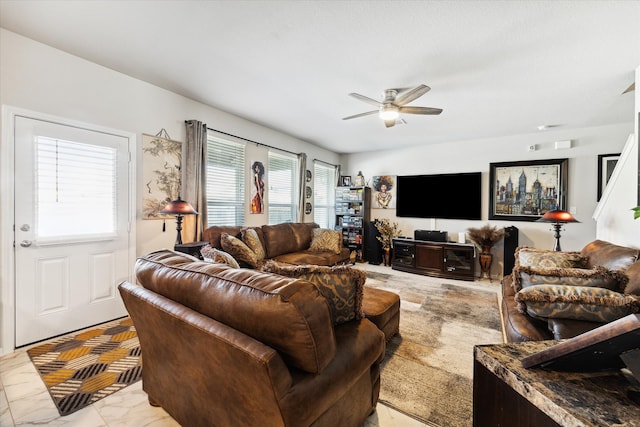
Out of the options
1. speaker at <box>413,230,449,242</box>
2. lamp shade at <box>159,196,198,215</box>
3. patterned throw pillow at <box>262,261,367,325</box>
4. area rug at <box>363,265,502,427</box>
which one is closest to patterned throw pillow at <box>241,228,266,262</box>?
lamp shade at <box>159,196,198,215</box>

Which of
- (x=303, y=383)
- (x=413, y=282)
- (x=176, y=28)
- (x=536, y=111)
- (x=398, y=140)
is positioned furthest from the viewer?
(x=398, y=140)

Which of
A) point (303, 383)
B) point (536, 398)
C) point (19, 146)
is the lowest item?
point (303, 383)

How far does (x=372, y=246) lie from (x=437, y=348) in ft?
11.8

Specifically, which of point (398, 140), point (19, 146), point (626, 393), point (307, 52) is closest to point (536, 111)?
point (398, 140)

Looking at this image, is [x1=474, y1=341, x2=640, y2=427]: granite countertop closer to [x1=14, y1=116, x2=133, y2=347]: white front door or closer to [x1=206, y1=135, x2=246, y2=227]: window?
[x1=14, y1=116, x2=133, y2=347]: white front door

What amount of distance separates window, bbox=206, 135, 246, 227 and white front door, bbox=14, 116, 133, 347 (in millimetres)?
1079

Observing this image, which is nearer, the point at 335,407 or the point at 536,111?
the point at 335,407

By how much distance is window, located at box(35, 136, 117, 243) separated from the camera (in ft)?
8.32

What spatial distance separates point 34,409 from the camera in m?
1.72

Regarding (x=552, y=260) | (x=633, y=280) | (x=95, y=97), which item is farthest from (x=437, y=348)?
(x=95, y=97)

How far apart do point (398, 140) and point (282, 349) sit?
5186 millimetres

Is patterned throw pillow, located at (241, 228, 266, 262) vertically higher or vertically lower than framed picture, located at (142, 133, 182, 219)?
lower

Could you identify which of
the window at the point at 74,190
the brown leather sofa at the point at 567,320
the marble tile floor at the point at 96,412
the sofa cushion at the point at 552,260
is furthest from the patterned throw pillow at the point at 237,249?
the sofa cushion at the point at 552,260

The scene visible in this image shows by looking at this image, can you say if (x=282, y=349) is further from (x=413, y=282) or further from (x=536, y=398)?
(x=413, y=282)
